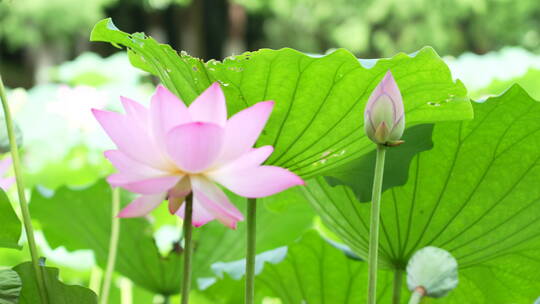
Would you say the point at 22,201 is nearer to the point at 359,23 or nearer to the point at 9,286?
the point at 9,286

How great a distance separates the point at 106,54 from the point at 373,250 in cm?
872

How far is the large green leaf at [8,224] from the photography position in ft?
1.22

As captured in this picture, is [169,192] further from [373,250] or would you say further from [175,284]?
[175,284]

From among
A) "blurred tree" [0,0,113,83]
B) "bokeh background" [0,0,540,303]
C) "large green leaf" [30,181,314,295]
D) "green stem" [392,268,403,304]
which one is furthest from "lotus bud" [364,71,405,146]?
"blurred tree" [0,0,113,83]

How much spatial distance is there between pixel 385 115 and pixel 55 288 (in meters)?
0.20

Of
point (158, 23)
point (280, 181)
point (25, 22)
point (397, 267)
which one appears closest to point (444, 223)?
point (397, 267)

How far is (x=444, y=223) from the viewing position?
1.38 ft

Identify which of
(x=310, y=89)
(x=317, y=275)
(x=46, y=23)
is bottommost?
(x=317, y=275)

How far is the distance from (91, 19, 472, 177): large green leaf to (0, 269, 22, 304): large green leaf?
Answer: 5.1 inches

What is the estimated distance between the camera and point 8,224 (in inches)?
14.8

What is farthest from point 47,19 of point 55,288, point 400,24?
point 55,288

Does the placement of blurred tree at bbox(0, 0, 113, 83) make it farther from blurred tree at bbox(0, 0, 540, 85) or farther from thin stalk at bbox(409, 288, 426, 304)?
thin stalk at bbox(409, 288, 426, 304)

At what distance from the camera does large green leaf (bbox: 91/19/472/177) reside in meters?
0.36

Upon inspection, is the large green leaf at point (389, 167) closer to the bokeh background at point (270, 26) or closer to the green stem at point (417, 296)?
the green stem at point (417, 296)
